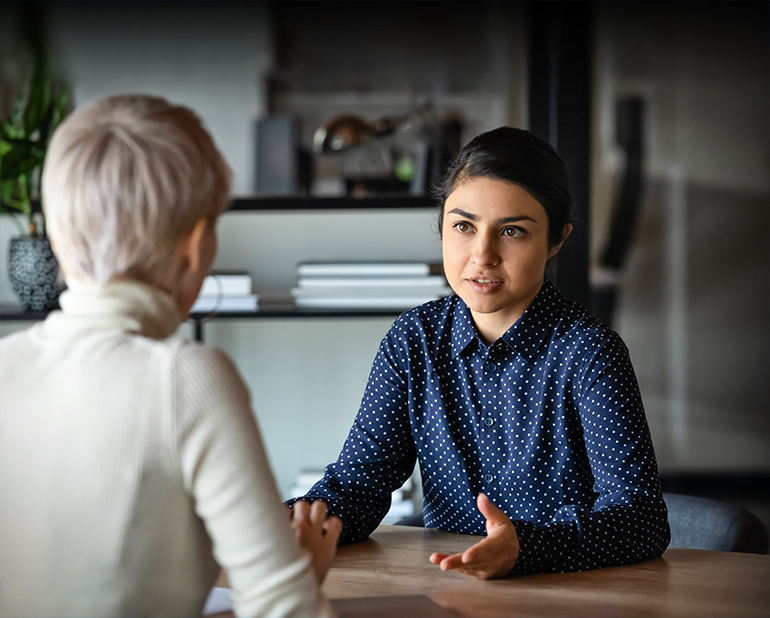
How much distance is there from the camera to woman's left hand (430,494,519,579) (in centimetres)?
108

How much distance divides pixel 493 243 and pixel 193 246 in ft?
2.54

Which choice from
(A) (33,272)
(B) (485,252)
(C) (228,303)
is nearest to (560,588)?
(B) (485,252)

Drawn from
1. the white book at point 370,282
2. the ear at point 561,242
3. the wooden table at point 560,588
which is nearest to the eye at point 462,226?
the ear at point 561,242

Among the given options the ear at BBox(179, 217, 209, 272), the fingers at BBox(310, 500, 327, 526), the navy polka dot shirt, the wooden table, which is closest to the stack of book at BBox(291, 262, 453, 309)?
the navy polka dot shirt

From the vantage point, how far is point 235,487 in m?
0.72

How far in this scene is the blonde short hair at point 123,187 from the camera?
74cm

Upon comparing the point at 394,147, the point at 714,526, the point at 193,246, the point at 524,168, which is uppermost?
the point at 394,147

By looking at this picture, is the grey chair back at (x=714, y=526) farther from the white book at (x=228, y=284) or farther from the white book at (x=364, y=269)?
the white book at (x=228, y=284)

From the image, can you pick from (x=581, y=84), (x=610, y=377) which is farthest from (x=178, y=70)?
(x=610, y=377)

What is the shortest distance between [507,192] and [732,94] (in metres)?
3.16

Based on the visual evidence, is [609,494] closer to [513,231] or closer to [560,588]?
[560,588]

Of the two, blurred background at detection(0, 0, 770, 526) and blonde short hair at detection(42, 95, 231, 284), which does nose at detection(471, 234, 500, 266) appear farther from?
blurred background at detection(0, 0, 770, 526)

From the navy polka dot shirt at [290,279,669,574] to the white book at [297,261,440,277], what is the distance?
3.20 ft

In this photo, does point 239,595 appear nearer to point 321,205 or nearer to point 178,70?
point 321,205
